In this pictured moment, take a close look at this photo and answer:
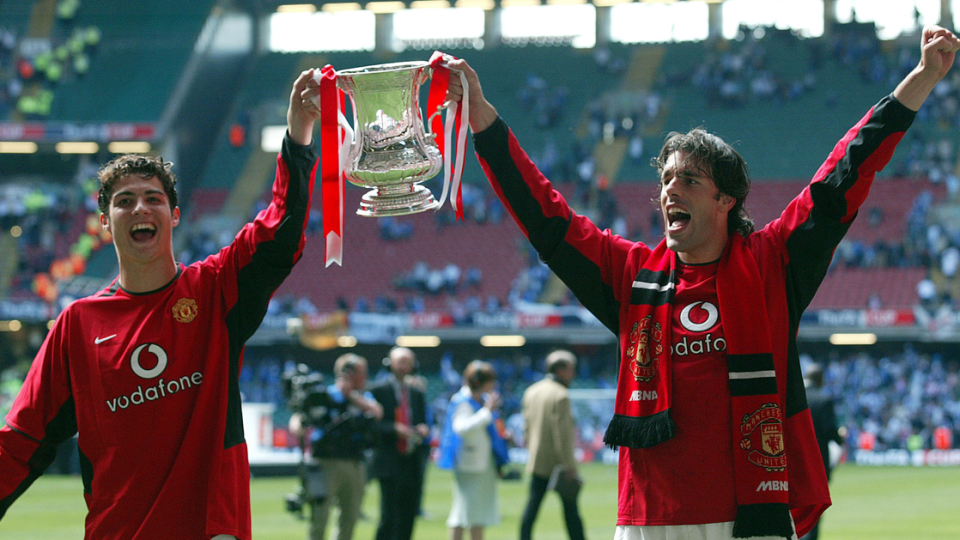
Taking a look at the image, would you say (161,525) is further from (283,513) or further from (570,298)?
(570,298)

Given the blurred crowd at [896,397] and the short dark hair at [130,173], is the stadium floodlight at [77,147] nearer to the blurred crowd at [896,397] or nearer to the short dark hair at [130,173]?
the blurred crowd at [896,397]

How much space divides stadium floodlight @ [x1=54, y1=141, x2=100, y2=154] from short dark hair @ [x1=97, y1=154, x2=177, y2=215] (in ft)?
101

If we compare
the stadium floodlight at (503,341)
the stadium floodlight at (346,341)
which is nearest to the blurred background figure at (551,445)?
the stadium floodlight at (503,341)

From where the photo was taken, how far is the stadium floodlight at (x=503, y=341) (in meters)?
29.6

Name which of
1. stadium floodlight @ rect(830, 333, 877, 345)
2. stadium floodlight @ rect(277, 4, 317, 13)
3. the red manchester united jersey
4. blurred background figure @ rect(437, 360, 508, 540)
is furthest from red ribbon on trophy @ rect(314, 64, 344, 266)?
stadium floodlight @ rect(277, 4, 317, 13)

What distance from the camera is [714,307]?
10.4ft

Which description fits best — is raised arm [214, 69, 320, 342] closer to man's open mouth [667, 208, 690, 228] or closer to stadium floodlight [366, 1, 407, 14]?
man's open mouth [667, 208, 690, 228]

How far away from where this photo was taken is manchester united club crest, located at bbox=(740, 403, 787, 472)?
9.81 ft

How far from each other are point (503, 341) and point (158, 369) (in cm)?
2699

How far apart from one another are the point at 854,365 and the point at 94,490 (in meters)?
26.4

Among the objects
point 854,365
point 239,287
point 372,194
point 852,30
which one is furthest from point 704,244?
point 852,30

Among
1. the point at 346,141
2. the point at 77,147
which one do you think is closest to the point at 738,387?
the point at 346,141

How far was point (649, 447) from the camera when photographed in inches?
122

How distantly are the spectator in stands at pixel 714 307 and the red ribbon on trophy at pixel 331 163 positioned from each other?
0.38 meters
